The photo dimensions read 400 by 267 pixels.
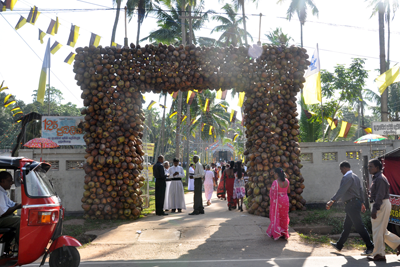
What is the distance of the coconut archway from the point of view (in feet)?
32.6

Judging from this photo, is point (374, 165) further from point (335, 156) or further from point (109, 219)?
point (109, 219)

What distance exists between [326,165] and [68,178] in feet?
27.6

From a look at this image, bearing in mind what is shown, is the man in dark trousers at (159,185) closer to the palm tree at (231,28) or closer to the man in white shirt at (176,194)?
the man in white shirt at (176,194)

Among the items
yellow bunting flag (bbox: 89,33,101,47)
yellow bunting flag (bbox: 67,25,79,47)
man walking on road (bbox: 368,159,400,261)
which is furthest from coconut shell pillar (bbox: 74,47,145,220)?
man walking on road (bbox: 368,159,400,261)

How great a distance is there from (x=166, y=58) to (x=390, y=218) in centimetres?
714

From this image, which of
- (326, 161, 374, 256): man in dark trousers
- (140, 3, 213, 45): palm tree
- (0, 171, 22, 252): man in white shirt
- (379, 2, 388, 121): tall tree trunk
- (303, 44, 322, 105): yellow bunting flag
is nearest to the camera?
(0, 171, 22, 252): man in white shirt

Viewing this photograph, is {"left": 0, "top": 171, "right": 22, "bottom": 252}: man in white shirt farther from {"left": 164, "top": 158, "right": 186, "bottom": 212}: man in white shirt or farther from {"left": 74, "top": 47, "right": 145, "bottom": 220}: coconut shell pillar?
{"left": 164, "top": 158, "right": 186, "bottom": 212}: man in white shirt

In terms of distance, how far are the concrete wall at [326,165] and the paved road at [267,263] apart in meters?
4.82

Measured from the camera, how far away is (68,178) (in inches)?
416

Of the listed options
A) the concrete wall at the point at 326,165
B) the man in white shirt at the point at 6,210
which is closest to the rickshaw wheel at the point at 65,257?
the man in white shirt at the point at 6,210

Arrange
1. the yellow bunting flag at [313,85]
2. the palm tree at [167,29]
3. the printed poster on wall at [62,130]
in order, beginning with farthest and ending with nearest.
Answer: the palm tree at [167,29] → the yellow bunting flag at [313,85] → the printed poster on wall at [62,130]

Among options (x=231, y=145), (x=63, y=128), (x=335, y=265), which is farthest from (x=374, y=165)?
(x=231, y=145)

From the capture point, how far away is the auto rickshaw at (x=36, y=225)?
183 inches

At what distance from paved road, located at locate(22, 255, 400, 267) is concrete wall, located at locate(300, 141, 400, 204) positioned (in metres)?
4.82
